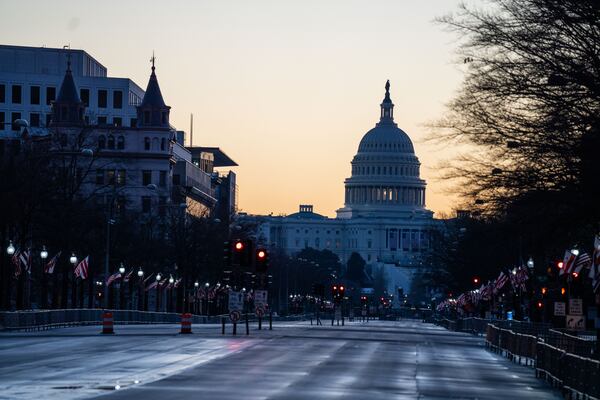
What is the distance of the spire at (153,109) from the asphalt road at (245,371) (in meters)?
116

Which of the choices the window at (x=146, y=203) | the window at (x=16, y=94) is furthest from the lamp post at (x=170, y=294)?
the window at (x=16, y=94)

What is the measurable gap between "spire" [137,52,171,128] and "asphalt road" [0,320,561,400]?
116 m

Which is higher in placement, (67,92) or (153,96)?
(153,96)

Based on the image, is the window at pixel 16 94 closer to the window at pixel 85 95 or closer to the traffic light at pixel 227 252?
the window at pixel 85 95

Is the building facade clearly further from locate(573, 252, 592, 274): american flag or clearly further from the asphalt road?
locate(573, 252, 592, 274): american flag

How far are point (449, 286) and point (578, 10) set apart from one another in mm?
123300

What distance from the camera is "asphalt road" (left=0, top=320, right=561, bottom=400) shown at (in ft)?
112

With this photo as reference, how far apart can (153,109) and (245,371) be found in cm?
13754

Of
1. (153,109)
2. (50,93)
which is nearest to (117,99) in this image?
(50,93)

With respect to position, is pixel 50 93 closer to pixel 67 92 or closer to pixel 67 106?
pixel 67 92

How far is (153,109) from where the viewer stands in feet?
583

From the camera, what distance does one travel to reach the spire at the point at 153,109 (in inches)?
7003

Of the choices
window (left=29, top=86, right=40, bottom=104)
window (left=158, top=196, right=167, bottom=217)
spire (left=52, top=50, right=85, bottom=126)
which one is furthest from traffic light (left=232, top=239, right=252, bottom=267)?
window (left=29, top=86, right=40, bottom=104)

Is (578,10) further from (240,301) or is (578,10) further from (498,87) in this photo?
(240,301)
